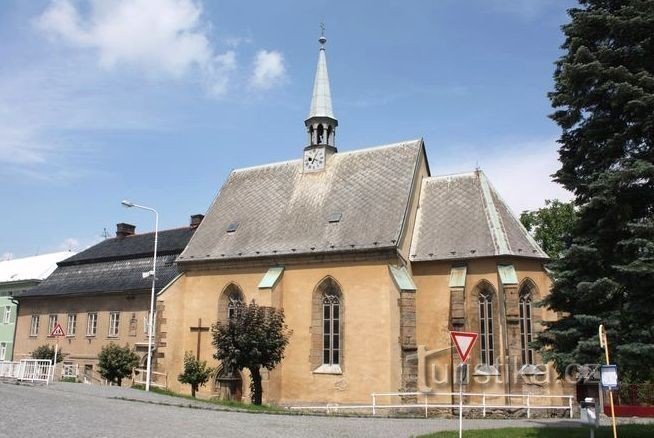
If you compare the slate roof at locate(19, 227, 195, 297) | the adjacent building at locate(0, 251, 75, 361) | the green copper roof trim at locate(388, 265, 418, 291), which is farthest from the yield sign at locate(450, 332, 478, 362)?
the adjacent building at locate(0, 251, 75, 361)

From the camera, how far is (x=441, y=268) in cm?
2561

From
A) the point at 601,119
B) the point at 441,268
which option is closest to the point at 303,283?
the point at 441,268

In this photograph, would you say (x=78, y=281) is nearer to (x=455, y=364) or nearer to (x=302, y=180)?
(x=302, y=180)

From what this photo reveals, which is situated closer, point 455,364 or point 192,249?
point 455,364

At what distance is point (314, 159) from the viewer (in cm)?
3120

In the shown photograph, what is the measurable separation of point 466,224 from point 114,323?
22.2m

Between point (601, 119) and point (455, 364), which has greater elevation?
point (601, 119)

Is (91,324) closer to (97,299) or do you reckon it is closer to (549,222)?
(97,299)

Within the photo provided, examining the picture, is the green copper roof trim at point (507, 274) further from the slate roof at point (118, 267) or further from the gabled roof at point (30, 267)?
the gabled roof at point (30, 267)

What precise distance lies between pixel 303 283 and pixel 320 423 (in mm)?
10759

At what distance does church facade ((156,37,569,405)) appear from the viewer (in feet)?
79.1

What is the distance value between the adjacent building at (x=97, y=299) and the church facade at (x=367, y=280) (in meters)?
6.31

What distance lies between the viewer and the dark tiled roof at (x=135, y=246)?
38562 mm

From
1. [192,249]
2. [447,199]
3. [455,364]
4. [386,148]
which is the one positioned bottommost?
[455,364]
